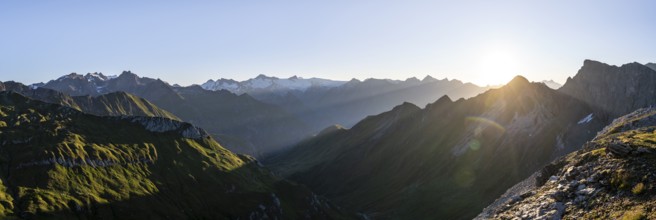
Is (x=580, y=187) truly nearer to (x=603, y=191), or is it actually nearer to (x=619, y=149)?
(x=603, y=191)

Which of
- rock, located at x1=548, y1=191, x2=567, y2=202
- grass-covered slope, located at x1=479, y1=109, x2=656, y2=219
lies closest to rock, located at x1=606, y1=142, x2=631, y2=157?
grass-covered slope, located at x1=479, y1=109, x2=656, y2=219

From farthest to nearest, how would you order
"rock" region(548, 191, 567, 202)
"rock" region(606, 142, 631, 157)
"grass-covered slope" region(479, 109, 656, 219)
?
1. "rock" region(606, 142, 631, 157)
2. "rock" region(548, 191, 567, 202)
3. "grass-covered slope" region(479, 109, 656, 219)

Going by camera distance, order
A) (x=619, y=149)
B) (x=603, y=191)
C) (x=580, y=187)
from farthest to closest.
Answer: (x=619, y=149) < (x=580, y=187) < (x=603, y=191)

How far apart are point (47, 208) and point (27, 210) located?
7.11 m

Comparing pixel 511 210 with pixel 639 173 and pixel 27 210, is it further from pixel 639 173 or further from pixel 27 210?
pixel 27 210

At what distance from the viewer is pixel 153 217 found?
19912 centimetres

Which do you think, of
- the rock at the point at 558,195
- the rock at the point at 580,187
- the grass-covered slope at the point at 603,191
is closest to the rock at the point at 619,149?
the grass-covered slope at the point at 603,191

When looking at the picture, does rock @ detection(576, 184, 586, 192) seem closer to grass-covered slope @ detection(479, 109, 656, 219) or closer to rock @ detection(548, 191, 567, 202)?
grass-covered slope @ detection(479, 109, 656, 219)

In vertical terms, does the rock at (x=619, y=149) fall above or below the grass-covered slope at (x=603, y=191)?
above

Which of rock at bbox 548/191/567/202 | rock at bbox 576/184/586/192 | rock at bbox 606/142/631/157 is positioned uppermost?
rock at bbox 606/142/631/157

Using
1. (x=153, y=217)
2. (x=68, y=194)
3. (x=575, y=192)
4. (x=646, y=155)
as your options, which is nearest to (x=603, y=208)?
(x=575, y=192)

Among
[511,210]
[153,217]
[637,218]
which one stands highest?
[637,218]

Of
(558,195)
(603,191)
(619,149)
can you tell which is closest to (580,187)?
(558,195)

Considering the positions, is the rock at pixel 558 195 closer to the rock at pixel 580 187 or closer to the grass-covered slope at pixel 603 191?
the grass-covered slope at pixel 603 191
